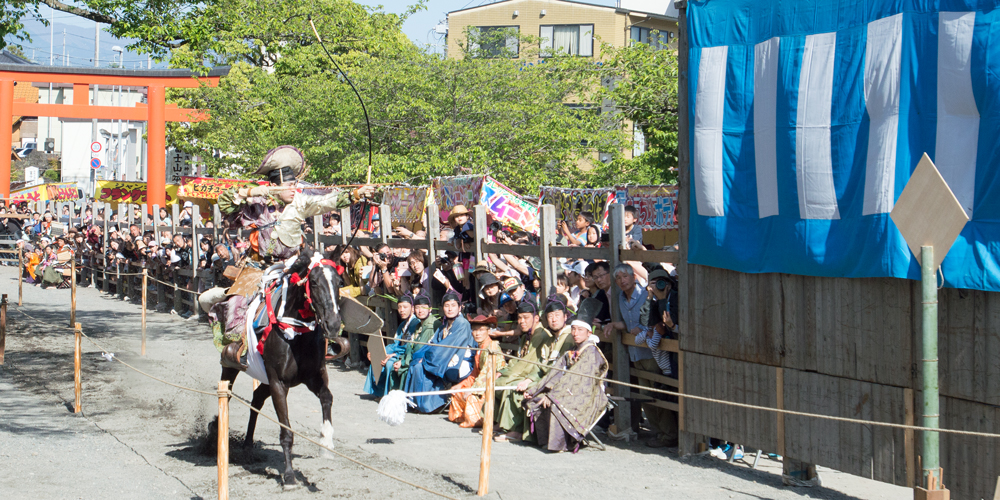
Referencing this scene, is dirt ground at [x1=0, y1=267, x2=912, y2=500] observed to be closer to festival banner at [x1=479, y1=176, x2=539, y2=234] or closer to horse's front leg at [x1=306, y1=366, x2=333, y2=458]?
horse's front leg at [x1=306, y1=366, x2=333, y2=458]

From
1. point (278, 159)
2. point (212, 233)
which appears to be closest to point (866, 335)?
point (278, 159)

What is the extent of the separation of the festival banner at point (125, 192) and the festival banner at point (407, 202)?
18.1m

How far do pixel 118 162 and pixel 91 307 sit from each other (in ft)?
84.2

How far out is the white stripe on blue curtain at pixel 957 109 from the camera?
563 cm

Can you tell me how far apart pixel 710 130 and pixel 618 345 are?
2.38m

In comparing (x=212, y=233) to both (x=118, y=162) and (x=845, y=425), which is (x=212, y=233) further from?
(x=118, y=162)

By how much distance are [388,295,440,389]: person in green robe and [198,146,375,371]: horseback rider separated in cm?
221

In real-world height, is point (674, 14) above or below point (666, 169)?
above

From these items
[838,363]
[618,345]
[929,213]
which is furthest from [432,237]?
[929,213]

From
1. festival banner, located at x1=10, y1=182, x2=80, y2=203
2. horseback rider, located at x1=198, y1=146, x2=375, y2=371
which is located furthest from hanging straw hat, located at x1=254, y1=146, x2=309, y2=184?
festival banner, located at x1=10, y1=182, x2=80, y2=203

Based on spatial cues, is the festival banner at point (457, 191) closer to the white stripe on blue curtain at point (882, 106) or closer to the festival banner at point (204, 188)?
the white stripe on blue curtain at point (882, 106)

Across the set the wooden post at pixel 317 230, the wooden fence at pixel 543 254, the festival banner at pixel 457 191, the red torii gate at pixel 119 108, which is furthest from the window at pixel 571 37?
the festival banner at pixel 457 191

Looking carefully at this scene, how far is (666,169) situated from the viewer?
21.6 m

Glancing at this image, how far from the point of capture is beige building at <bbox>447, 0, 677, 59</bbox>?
38.4 metres
